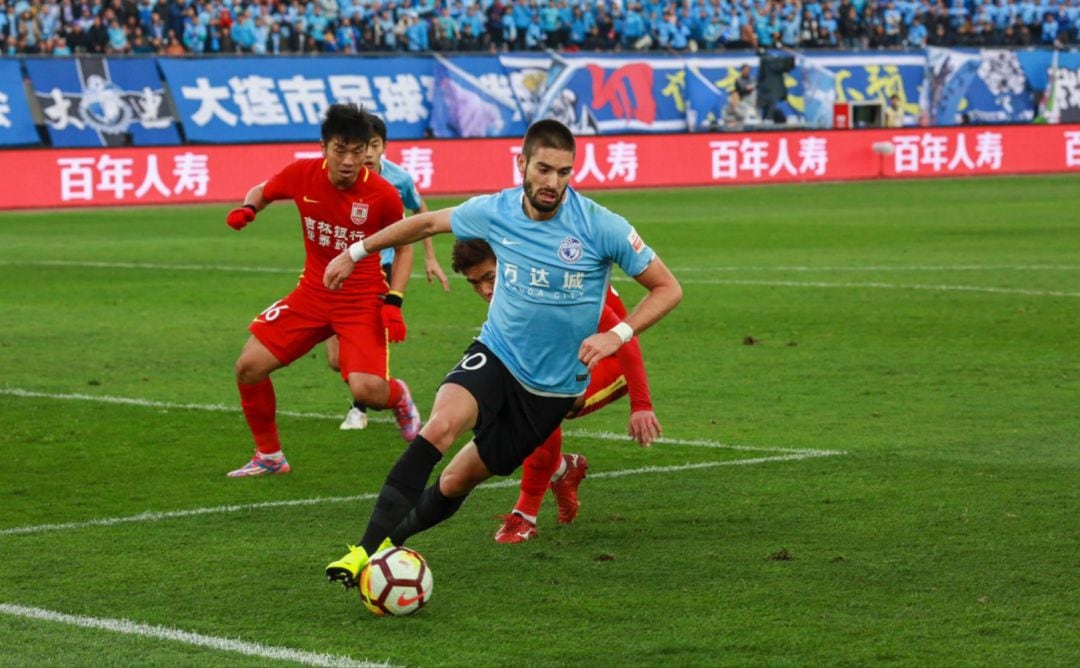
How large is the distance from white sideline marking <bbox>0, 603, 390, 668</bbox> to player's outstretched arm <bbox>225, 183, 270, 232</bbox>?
9.56ft

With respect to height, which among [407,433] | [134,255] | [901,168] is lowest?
[901,168]

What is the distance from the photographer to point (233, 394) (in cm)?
1274

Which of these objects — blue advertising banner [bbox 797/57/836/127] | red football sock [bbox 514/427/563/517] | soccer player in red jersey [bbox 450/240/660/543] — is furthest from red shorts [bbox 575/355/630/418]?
blue advertising banner [bbox 797/57/836/127]

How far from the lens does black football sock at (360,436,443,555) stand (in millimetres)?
6836

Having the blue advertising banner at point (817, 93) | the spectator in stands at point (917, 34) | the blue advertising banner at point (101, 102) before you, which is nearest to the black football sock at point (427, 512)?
the blue advertising banner at point (101, 102)

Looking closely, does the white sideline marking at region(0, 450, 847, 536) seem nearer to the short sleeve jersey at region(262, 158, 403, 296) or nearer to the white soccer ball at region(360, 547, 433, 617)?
the short sleeve jersey at region(262, 158, 403, 296)

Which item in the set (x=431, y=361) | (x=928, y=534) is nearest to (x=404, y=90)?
(x=431, y=361)

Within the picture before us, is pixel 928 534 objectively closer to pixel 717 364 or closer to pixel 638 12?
pixel 717 364

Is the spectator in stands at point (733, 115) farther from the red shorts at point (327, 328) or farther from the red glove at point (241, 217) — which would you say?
the red glove at point (241, 217)

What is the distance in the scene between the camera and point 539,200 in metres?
6.92

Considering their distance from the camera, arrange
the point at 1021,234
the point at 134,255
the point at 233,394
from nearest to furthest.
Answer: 1. the point at 233,394
2. the point at 134,255
3. the point at 1021,234

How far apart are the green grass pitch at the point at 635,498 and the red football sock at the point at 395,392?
12.0 inches

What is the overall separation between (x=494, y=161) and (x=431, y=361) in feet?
73.4

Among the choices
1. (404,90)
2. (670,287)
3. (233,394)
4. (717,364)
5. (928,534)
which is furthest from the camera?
(404,90)
